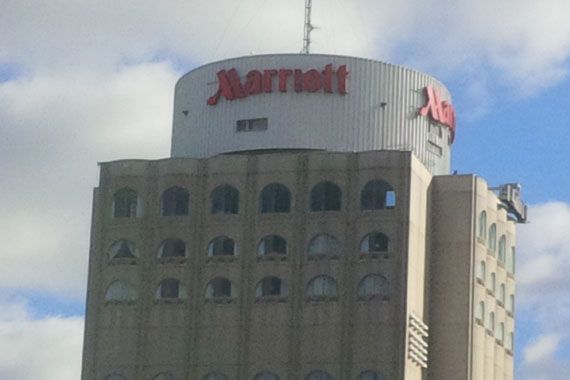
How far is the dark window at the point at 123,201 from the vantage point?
17112 centimetres

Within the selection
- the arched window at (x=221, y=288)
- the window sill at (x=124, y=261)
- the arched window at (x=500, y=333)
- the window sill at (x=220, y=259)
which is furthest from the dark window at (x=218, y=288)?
the arched window at (x=500, y=333)

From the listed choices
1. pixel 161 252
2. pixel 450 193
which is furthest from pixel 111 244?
pixel 450 193

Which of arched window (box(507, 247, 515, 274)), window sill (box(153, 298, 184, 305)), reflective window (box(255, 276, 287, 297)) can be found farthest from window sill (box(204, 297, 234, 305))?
arched window (box(507, 247, 515, 274))

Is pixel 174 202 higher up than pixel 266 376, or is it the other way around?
pixel 174 202

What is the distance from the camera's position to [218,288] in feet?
547

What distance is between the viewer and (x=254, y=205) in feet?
547

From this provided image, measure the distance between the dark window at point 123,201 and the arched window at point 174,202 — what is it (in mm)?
2743

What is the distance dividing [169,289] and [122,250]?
560 centimetres

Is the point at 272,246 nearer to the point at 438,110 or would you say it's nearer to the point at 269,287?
the point at 269,287

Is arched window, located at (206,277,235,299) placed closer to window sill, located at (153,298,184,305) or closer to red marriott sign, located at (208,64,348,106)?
window sill, located at (153,298,184,305)

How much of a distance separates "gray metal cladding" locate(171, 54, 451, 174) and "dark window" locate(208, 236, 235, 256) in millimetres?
8864

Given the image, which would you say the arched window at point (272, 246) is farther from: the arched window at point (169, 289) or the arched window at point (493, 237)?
the arched window at point (493, 237)

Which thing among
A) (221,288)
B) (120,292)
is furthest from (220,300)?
(120,292)

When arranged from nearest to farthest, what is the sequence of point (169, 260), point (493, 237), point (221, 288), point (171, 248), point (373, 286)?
point (373, 286)
point (221, 288)
point (169, 260)
point (171, 248)
point (493, 237)
